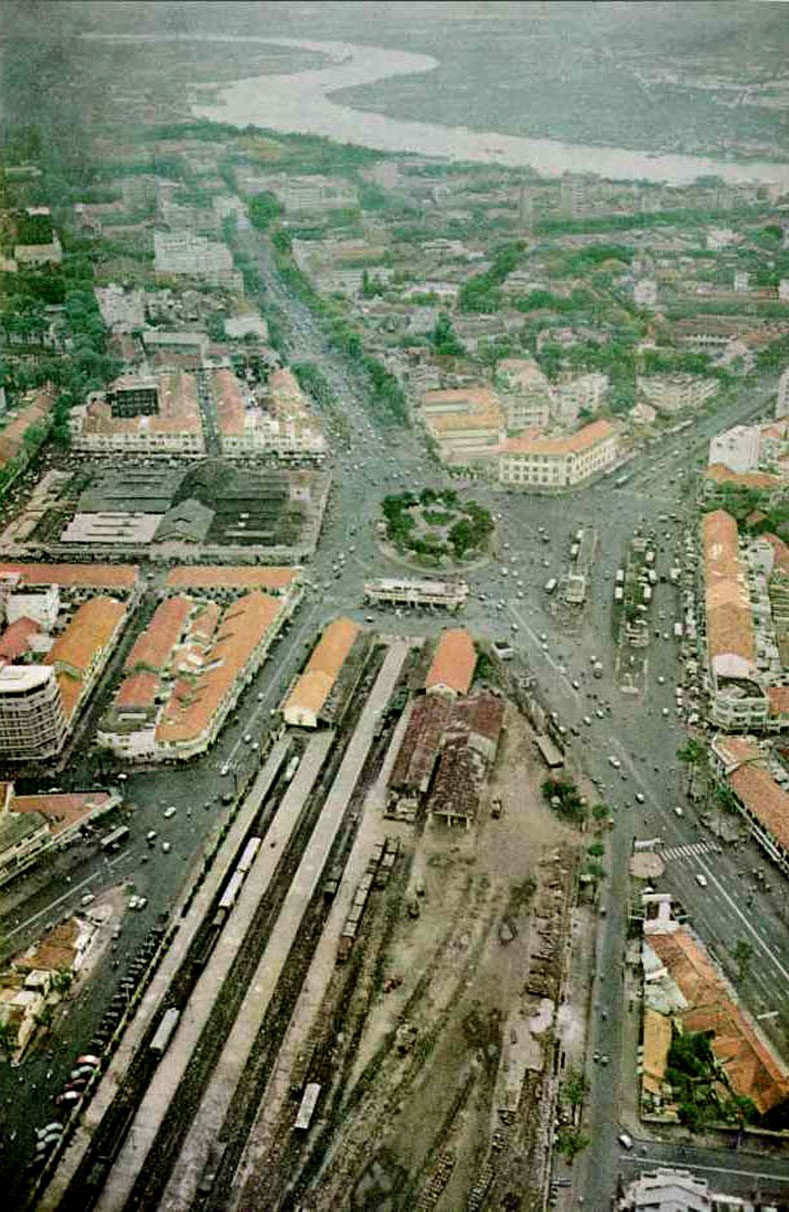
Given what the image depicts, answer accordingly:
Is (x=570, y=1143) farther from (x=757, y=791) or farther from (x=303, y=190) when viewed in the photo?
(x=303, y=190)

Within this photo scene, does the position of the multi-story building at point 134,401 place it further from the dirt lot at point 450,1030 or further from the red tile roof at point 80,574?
the dirt lot at point 450,1030

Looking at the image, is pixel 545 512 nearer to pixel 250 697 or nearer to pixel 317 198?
pixel 250 697

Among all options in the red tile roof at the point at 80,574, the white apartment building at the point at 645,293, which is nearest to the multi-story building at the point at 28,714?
the red tile roof at the point at 80,574

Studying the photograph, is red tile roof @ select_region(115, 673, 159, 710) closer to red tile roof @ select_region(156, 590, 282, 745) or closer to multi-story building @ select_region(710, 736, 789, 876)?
red tile roof @ select_region(156, 590, 282, 745)

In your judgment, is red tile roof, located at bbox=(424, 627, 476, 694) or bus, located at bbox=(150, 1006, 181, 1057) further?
red tile roof, located at bbox=(424, 627, 476, 694)

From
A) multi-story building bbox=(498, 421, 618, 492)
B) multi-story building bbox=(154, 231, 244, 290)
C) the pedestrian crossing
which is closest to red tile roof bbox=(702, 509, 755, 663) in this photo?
multi-story building bbox=(498, 421, 618, 492)

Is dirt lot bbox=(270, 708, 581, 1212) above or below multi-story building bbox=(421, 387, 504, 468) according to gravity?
above

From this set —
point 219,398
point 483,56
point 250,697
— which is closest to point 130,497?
point 219,398
